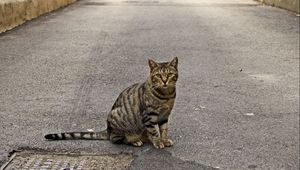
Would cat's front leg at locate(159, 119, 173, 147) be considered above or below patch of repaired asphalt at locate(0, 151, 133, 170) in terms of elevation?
above

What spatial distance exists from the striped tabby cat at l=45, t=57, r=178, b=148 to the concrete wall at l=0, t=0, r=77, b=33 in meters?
7.58

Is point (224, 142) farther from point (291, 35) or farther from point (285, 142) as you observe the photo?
point (291, 35)

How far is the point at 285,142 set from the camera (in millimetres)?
5824

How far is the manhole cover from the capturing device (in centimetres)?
490

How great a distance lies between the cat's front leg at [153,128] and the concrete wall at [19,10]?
7.90 m

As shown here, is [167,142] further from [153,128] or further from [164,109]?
[164,109]

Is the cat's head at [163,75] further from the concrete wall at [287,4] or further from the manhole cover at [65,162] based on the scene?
the concrete wall at [287,4]

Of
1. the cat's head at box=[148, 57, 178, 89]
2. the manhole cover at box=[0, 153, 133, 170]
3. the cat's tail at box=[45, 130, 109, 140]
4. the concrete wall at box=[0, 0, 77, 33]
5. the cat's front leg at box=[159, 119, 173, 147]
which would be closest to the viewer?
the manhole cover at box=[0, 153, 133, 170]

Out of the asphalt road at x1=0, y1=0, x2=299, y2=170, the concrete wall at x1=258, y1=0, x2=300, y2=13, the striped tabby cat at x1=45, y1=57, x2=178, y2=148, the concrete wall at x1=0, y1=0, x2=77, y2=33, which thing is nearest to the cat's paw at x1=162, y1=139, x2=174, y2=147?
the striped tabby cat at x1=45, y1=57, x2=178, y2=148

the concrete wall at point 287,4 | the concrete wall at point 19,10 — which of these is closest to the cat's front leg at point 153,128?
the concrete wall at point 19,10

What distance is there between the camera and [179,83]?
8.38 meters

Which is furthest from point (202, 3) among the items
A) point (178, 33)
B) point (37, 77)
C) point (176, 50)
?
→ point (37, 77)

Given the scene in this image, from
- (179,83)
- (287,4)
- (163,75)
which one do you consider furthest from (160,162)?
(287,4)

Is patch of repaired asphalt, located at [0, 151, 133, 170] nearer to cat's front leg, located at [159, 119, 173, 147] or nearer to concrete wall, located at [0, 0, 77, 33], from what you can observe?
cat's front leg, located at [159, 119, 173, 147]
